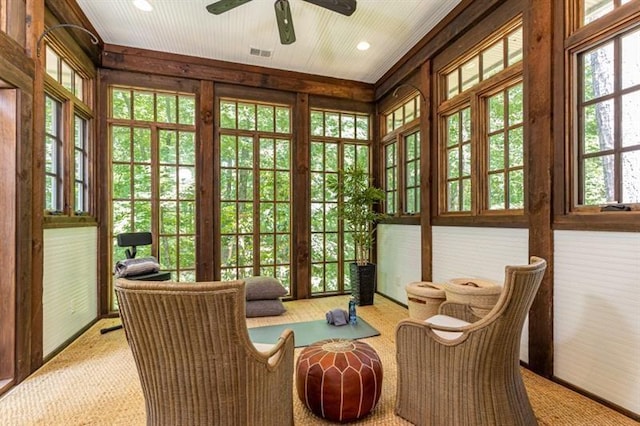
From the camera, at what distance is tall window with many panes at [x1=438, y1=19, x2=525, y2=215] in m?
2.72

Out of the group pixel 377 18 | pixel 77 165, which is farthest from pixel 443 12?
pixel 77 165

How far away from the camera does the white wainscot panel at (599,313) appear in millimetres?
1875

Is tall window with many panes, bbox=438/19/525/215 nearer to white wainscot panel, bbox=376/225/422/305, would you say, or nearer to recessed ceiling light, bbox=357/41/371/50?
white wainscot panel, bbox=376/225/422/305

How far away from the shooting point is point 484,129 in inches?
120

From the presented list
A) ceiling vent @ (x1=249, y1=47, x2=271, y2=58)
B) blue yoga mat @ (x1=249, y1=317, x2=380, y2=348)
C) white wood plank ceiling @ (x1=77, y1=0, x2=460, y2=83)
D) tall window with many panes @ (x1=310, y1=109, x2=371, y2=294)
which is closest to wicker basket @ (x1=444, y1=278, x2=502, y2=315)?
blue yoga mat @ (x1=249, y1=317, x2=380, y2=348)

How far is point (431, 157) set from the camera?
3.68 metres

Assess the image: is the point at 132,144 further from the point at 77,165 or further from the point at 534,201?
the point at 534,201

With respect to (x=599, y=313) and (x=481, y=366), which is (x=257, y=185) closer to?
(x=481, y=366)

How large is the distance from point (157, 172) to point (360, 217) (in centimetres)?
269

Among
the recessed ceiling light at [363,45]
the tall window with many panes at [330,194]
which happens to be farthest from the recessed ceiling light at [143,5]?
the tall window with many panes at [330,194]

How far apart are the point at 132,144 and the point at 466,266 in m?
4.11

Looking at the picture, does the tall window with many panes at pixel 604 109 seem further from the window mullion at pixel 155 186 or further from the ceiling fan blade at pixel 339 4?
the window mullion at pixel 155 186

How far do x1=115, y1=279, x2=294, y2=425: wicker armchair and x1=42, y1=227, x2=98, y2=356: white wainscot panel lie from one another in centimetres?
207

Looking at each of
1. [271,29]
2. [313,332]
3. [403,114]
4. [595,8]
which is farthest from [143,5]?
A: [595,8]
